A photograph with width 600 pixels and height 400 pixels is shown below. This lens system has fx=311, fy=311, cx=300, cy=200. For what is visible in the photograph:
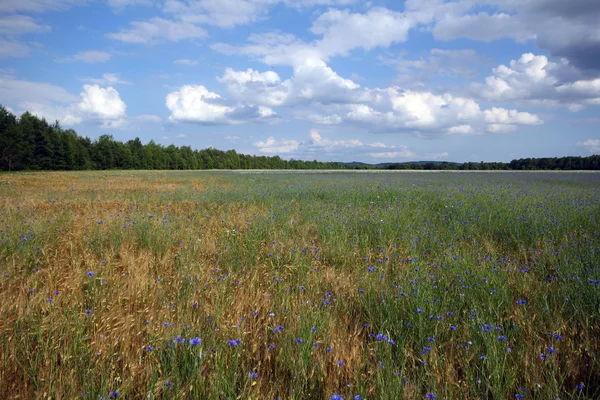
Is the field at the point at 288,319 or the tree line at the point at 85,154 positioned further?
the tree line at the point at 85,154

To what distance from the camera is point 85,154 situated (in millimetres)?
61000

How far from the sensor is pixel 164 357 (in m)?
2.44

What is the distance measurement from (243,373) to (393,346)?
4.43ft

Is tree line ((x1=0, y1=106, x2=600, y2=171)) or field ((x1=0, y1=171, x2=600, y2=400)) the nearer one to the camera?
field ((x1=0, y1=171, x2=600, y2=400))

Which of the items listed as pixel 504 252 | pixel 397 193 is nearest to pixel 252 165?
pixel 397 193

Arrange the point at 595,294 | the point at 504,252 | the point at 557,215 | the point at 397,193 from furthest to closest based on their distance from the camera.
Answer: the point at 397,193 → the point at 557,215 → the point at 504,252 → the point at 595,294

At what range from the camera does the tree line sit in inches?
1946

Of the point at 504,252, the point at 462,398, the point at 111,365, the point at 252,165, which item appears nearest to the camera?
the point at 462,398

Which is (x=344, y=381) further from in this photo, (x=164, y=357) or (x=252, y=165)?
(x=252, y=165)

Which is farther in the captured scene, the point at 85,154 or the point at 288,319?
the point at 85,154

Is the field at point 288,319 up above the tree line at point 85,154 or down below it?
below

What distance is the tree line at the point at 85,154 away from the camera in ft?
162

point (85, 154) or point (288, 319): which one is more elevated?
point (85, 154)

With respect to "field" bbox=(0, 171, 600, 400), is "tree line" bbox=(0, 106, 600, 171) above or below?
above
